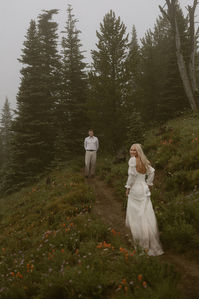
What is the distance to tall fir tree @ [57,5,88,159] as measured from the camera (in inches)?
802

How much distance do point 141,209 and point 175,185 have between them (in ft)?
11.0

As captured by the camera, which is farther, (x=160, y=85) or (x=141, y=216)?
(x=160, y=85)

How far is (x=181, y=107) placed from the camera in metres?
21.7

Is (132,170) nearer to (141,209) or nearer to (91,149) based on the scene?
(141,209)

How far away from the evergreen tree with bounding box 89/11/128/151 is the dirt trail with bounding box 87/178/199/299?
17.5 feet

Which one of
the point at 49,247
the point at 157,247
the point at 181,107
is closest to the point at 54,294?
the point at 49,247

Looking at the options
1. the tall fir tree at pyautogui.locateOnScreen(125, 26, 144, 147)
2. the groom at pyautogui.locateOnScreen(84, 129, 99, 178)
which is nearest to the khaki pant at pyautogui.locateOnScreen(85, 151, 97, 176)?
the groom at pyautogui.locateOnScreen(84, 129, 99, 178)

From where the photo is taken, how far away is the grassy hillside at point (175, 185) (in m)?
5.33

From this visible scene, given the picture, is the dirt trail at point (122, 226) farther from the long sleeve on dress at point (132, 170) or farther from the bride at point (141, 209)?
the long sleeve on dress at point (132, 170)

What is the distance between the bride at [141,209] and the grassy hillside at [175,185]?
482mm

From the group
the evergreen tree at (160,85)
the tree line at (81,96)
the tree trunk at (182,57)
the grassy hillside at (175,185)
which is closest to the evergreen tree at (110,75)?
the tree line at (81,96)

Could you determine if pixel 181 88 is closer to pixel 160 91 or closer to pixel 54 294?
pixel 160 91

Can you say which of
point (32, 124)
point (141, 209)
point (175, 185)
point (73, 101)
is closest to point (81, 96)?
point (73, 101)

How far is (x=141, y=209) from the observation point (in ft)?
17.7
